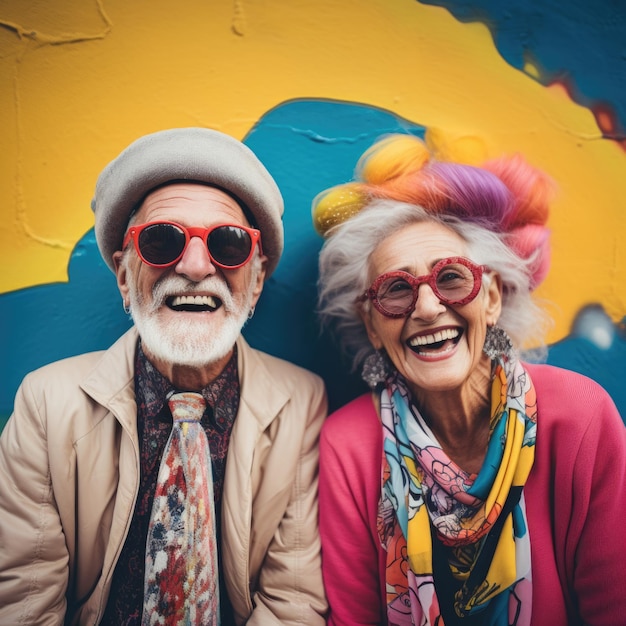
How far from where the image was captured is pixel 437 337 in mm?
1564

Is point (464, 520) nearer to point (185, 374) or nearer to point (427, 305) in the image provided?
point (427, 305)

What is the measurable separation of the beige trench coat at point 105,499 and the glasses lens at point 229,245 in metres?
0.53

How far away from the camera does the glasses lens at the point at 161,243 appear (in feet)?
5.01

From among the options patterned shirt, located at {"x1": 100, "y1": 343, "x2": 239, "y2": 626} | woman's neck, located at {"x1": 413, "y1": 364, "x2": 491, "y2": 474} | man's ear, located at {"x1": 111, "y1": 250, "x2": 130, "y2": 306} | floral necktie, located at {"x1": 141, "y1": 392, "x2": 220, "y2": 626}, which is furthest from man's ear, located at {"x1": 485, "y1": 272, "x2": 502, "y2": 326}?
man's ear, located at {"x1": 111, "y1": 250, "x2": 130, "y2": 306}

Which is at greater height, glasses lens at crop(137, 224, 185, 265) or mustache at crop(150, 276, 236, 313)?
glasses lens at crop(137, 224, 185, 265)

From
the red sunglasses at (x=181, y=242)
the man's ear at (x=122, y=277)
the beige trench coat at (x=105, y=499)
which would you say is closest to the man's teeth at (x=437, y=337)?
the beige trench coat at (x=105, y=499)

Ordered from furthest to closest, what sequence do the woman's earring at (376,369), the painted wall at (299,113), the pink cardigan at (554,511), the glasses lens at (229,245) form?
the painted wall at (299,113) → the woman's earring at (376,369) → the glasses lens at (229,245) → the pink cardigan at (554,511)

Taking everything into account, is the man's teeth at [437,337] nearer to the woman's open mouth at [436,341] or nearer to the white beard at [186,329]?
the woman's open mouth at [436,341]

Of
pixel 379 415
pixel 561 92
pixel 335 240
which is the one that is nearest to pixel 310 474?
pixel 379 415

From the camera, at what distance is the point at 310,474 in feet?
5.90

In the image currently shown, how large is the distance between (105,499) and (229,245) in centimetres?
103

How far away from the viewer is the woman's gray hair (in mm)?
1679

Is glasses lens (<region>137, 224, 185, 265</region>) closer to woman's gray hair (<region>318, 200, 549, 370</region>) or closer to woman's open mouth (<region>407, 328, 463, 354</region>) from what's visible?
woman's gray hair (<region>318, 200, 549, 370</region>)

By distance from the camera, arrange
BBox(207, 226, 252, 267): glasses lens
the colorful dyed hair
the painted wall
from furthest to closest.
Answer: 1. the painted wall
2. the colorful dyed hair
3. BBox(207, 226, 252, 267): glasses lens
